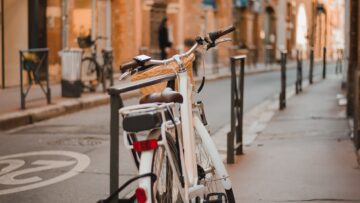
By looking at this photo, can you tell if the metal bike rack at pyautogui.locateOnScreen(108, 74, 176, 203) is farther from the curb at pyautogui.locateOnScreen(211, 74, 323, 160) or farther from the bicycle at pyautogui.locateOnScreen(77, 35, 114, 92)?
the bicycle at pyautogui.locateOnScreen(77, 35, 114, 92)

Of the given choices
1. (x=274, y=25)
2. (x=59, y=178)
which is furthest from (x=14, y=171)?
(x=274, y=25)

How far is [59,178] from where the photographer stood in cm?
655

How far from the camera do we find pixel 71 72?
13.6 metres

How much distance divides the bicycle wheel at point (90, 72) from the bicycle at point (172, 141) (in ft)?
36.0

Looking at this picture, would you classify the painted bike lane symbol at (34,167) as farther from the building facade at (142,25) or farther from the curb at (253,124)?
the building facade at (142,25)

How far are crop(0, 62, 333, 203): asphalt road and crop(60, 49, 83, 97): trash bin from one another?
140 centimetres

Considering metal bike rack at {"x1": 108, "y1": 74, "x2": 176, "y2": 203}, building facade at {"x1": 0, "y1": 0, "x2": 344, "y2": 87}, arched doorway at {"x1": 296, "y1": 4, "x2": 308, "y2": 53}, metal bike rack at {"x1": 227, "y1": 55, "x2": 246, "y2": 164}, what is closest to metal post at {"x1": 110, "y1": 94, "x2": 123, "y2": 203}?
metal bike rack at {"x1": 108, "y1": 74, "x2": 176, "y2": 203}

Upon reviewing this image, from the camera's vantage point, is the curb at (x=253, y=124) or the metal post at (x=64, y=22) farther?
the metal post at (x=64, y=22)

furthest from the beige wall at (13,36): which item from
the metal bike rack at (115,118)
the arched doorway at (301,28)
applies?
the arched doorway at (301,28)

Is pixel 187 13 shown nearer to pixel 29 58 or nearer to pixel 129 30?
pixel 129 30

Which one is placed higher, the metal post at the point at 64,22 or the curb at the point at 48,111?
the metal post at the point at 64,22

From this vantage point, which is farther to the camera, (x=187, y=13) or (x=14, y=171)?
(x=187, y=13)

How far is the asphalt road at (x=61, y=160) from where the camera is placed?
5.99 metres

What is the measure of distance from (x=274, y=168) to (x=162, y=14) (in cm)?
2228
